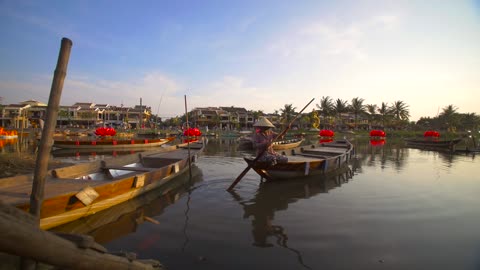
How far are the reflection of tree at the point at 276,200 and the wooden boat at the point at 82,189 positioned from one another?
9.01 feet

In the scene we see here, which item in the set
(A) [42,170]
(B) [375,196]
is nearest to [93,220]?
(A) [42,170]

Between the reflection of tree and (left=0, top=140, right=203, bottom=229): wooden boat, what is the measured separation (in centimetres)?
275

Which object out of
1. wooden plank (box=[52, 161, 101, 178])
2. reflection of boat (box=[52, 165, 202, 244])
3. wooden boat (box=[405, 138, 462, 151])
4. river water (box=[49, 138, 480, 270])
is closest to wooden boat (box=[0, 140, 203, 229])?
wooden plank (box=[52, 161, 101, 178])

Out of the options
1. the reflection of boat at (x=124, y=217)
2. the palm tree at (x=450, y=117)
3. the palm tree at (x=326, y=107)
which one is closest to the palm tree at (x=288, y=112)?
the palm tree at (x=326, y=107)

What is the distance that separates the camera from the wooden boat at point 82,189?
14.1 feet

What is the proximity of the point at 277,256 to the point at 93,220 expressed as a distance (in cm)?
387

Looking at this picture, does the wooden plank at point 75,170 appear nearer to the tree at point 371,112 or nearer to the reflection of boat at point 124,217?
the reflection of boat at point 124,217

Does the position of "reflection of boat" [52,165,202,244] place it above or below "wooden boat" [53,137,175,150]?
below

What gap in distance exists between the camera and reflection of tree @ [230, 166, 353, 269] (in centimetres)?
491

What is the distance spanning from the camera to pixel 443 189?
29.2 feet

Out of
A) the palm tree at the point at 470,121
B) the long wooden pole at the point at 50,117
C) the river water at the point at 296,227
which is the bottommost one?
the river water at the point at 296,227

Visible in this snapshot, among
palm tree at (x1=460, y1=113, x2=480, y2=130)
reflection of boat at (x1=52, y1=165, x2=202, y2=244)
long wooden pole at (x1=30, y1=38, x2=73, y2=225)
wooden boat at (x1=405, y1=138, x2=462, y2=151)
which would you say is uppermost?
palm tree at (x1=460, y1=113, x2=480, y2=130)

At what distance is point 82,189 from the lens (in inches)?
185

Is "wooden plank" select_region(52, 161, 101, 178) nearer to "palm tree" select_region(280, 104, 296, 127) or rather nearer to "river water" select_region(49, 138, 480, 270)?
"river water" select_region(49, 138, 480, 270)
